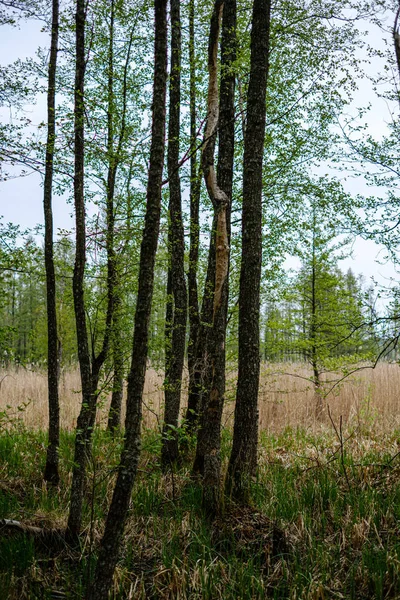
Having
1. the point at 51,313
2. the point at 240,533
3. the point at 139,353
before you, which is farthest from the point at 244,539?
the point at 51,313

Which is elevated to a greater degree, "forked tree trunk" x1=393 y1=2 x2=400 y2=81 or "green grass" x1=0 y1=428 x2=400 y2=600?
"forked tree trunk" x1=393 y1=2 x2=400 y2=81

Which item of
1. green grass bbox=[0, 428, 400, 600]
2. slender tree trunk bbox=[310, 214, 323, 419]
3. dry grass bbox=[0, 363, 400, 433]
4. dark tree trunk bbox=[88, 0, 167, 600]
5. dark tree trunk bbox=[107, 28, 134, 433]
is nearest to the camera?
dark tree trunk bbox=[88, 0, 167, 600]

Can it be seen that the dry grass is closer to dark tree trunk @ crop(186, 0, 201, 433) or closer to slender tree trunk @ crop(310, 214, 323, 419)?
slender tree trunk @ crop(310, 214, 323, 419)

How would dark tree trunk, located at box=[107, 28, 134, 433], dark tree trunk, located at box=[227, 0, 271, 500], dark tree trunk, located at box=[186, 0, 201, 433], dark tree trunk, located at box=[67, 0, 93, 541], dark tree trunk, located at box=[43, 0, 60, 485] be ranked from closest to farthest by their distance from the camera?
1. dark tree trunk, located at box=[67, 0, 93, 541]
2. dark tree trunk, located at box=[227, 0, 271, 500]
3. dark tree trunk, located at box=[107, 28, 134, 433]
4. dark tree trunk, located at box=[43, 0, 60, 485]
5. dark tree trunk, located at box=[186, 0, 201, 433]

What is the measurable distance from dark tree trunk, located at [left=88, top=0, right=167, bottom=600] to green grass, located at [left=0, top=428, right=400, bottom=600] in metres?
0.35

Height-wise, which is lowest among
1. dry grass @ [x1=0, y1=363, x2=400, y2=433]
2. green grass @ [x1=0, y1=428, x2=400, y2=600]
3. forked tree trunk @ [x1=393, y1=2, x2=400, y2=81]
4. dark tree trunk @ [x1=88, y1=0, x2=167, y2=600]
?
green grass @ [x1=0, y1=428, x2=400, y2=600]

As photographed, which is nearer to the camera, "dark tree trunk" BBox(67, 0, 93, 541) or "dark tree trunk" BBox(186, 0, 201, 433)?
"dark tree trunk" BBox(67, 0, 93, 541)

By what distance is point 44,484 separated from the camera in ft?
18.6

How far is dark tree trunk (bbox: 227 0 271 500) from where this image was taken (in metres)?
4.73

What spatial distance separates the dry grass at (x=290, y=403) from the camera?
8.00 m

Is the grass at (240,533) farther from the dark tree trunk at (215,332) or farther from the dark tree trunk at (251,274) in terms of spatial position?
the dark tree trunk at (251,274)

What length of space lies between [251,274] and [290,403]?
5.25 m

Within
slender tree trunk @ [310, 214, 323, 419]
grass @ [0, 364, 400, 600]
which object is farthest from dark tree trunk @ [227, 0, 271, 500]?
slender tree trunk @ [310, 214, 323, 419]

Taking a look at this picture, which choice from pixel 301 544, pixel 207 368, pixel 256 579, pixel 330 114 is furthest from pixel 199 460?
pixel 330 114
